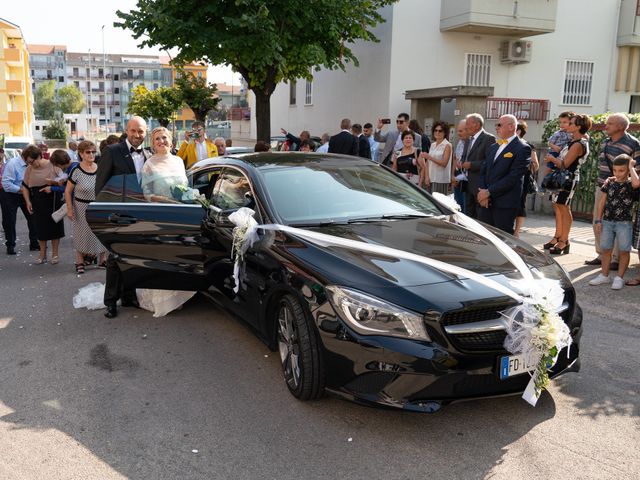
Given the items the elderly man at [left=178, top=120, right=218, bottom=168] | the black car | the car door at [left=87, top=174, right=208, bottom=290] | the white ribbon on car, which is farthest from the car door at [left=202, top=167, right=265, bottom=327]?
the elderly man at [left=178, top=120, right=218, bottom=168]

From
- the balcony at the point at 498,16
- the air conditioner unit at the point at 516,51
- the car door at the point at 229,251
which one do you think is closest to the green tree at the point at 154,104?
the balcony at the point at 498,16

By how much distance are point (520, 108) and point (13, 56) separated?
195 feet

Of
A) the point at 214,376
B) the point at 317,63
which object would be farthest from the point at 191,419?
the point at 317,63

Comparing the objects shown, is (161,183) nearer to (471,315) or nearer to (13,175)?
(471,315)

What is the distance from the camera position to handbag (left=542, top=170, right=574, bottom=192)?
8.24 m

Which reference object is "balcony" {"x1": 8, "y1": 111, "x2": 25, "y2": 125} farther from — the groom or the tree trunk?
the groom

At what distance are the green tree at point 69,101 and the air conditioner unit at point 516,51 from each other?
10549 cm

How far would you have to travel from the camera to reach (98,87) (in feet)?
455

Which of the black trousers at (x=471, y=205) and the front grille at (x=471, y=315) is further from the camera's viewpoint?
the black trousers at (x=471, y=205)

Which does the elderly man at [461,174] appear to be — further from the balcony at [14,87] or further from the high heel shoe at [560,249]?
the balcony at [14,87]

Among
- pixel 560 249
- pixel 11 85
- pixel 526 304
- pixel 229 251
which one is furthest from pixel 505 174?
pixel 11 85

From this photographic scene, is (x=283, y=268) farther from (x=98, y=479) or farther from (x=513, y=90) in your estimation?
(x=513, y=90)

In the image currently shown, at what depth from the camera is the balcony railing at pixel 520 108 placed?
1897cm

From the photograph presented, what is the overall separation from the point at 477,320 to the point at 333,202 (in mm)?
1732
